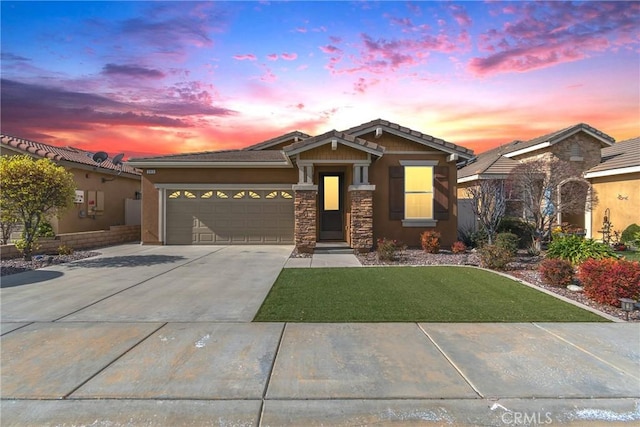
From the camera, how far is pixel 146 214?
15.2 metres

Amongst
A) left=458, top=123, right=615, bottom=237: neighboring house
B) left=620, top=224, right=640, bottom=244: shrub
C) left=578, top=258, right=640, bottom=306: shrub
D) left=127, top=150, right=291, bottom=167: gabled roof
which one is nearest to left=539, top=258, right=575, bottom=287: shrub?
left=578, top=258, right=640, bottom=306: shrub

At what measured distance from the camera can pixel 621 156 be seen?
16.3 m

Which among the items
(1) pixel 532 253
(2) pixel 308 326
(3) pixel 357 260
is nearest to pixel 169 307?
(2) pixel 308 326

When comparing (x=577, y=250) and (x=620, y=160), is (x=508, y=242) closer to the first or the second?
(x=577, y=250)

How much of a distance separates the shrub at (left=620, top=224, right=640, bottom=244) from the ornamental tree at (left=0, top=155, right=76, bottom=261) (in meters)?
19.9

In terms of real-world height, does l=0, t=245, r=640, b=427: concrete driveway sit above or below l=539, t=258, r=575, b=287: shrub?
below

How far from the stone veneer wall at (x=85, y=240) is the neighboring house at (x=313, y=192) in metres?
1.76

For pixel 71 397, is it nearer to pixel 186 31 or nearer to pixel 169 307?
pixel 169 307

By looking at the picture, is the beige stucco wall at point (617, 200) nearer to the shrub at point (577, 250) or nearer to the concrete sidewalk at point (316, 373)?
the shrub at point (577, 250)

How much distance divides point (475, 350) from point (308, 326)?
2214 millimetres

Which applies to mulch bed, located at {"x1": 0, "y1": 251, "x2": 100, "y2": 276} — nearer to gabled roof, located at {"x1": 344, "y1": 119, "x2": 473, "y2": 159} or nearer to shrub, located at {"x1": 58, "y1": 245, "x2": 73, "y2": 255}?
shrub, located at {"x1": 58, "y1": 245, "x2": 73, "y2": 255}

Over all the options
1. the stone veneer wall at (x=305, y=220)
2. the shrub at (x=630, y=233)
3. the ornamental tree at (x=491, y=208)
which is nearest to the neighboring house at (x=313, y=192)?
the stone veneer wall at (x=305, y=220)

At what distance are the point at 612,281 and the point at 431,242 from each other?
615cm

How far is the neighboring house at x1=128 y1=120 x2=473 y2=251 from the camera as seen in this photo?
12125 millimetres
